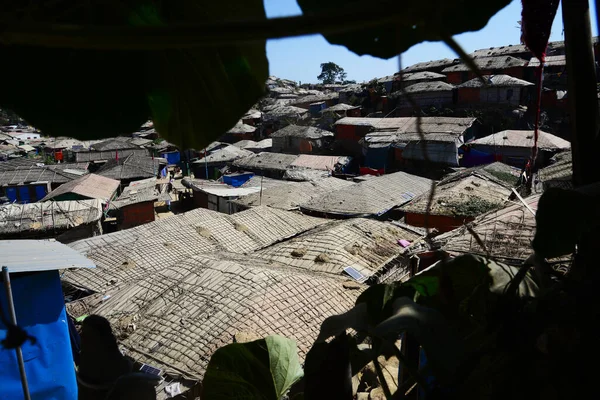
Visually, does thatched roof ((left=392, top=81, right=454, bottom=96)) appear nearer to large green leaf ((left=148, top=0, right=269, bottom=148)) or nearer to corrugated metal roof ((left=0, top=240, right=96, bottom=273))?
corrugated metal roof ((left=0, top=240, right=96, bottom=273))

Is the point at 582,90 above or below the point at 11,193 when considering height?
above

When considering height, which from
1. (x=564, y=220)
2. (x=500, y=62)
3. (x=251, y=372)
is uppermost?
(x=500, y=62)

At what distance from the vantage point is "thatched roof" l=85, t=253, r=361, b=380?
6.05 metres

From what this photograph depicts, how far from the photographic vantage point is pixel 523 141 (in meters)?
19.6

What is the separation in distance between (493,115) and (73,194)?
2166 cm

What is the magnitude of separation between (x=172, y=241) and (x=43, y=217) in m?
5.07

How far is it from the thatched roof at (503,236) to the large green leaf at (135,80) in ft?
12.1

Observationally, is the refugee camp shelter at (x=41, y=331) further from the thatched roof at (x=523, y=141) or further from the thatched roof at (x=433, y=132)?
the thatched roof at (x=523, y=141)

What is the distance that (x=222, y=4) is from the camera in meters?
1.20

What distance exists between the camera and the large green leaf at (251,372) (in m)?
1.27

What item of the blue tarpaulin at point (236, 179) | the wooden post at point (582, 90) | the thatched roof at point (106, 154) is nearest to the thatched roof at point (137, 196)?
the blue tarpaulin at point (236, 179)

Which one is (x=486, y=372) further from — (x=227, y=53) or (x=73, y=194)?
(x=73, y=194)

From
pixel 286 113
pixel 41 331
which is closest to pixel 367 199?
pixel 41 331

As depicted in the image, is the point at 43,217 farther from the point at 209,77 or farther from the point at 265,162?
the point at 209,77
